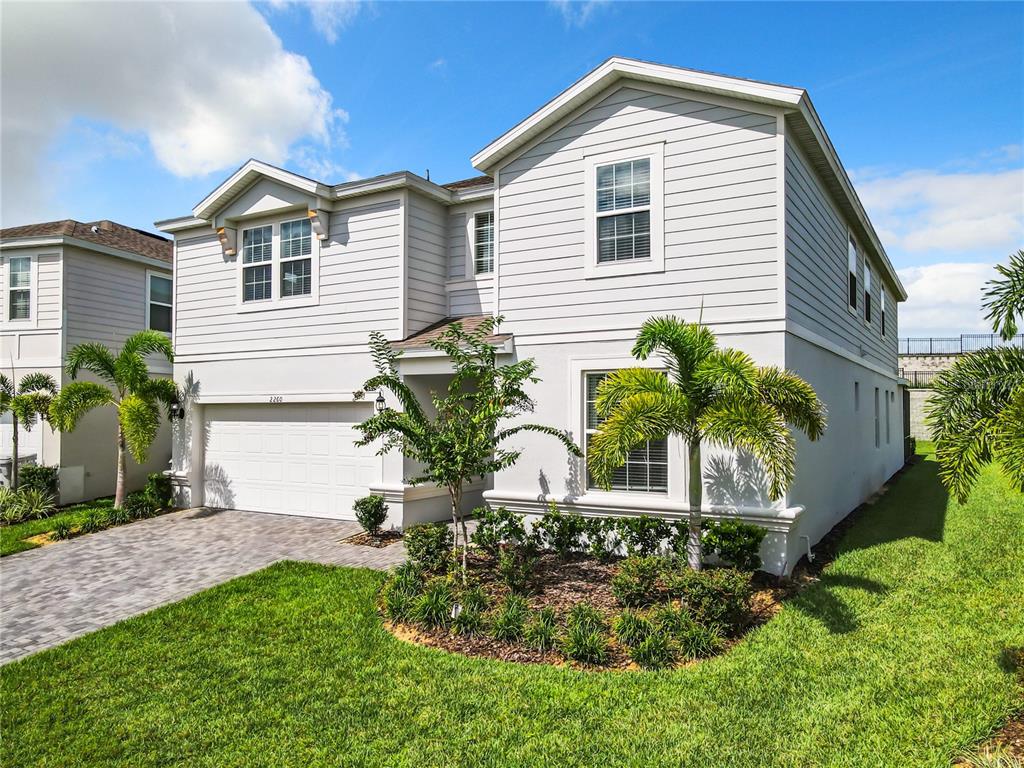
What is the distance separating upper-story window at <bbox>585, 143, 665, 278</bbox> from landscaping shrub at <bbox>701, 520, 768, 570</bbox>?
12.2 ft

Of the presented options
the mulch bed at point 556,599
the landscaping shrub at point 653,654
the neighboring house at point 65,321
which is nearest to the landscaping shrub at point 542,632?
the mulch bed at point 556,599

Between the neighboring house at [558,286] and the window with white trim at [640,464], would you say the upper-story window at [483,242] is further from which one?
the window with white trim at [640,464]

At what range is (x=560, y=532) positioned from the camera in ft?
29.0

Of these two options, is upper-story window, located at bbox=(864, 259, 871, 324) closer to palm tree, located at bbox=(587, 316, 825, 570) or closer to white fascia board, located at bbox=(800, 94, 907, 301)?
white fascia board, located at bbox=(800, 94, 907, 301)

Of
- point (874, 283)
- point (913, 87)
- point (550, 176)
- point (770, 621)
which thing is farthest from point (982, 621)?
point (874, 283)

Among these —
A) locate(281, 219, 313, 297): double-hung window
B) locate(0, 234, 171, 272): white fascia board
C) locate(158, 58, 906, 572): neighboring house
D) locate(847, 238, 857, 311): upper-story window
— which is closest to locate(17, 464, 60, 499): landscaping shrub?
locate(158, 58, 906, 572): neighboring house

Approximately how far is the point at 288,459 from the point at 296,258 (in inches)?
169

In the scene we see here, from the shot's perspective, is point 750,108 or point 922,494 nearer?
point 750,108

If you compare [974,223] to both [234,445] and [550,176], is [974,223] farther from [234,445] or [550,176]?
[234,445]

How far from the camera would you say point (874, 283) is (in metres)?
16.0

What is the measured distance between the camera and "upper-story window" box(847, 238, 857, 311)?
12.7 meters

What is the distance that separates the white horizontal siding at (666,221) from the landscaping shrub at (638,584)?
3.55 metres

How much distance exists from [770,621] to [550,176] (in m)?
6.97

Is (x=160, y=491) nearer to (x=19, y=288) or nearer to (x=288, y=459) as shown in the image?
(x=288, y=459)
